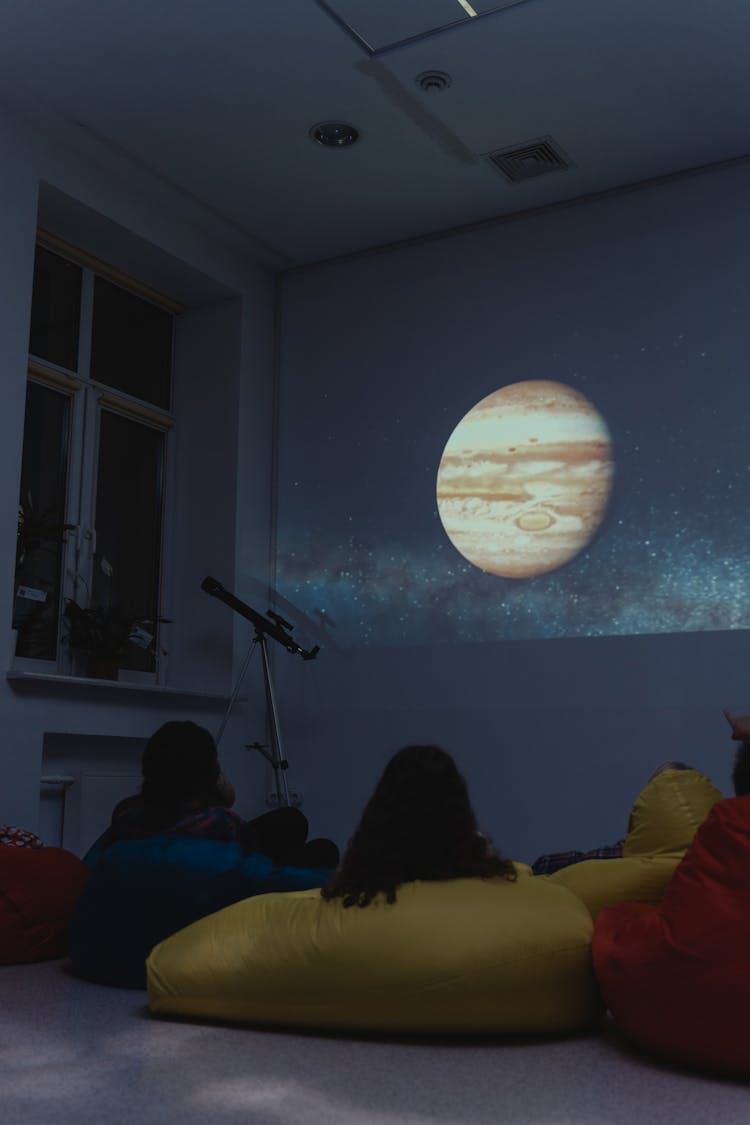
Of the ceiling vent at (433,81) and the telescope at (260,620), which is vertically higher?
the ceiling vent at (433,81)

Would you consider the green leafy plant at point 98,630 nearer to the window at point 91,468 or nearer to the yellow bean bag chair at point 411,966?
the window at point 91,468

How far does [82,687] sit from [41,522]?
77 cm

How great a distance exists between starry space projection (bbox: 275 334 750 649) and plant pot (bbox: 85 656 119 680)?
1065 mm

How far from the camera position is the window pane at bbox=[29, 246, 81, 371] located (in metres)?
5.23

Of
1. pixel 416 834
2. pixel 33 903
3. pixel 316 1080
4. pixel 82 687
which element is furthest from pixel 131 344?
pixel 316 1080

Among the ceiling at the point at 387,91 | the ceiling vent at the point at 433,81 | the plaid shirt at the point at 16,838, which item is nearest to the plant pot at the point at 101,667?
the plaid shirt at the point at 16,838

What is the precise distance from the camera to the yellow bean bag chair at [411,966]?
7.41 feet

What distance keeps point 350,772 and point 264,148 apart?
2944 mm

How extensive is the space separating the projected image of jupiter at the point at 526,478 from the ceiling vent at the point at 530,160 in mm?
952

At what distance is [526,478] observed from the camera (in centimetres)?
523

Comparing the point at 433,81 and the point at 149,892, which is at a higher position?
the point at 433,81

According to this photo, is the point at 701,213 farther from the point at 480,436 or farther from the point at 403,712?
the point at 403,712

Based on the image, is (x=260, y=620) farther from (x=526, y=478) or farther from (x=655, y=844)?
(x=655, y=844)

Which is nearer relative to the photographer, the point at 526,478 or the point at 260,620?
the point at 526,478
